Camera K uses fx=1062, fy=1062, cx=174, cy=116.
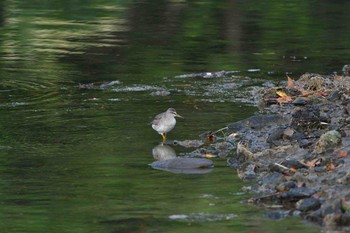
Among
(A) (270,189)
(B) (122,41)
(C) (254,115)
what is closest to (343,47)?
(B) (122,41)

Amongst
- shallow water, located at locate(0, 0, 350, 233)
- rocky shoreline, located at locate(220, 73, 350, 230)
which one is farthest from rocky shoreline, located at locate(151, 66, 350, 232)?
shallow water, located at locate(0, 0, 350, 233)

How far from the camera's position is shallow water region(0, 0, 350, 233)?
35.2ft

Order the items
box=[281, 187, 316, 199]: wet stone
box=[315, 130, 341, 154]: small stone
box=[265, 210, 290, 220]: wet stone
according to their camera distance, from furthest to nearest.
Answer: box=[315, 130, 341, 154]: small stone, box=[281, 187, 316, 199]: wet stone, box=[265, 210, 290, 220]: wet stone

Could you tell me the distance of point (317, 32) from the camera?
27219 millimetres

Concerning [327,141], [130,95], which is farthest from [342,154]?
[130,95]

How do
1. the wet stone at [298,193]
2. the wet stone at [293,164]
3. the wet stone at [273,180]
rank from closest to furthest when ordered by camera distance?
the wet stone at [298,193] → the wet stone at [273,180] → the wet stone at [293,164]

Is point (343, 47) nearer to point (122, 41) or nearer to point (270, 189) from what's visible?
point (122, 41)

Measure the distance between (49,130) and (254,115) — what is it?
303 centimetres

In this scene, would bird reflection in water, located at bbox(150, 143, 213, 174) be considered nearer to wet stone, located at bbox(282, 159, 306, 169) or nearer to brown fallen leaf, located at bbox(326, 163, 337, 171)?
wet stone, located at bbox(282, 159, 306, 169)

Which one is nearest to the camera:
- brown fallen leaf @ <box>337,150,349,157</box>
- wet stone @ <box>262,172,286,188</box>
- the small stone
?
wet stone @ <box>262,172,286,188</box>

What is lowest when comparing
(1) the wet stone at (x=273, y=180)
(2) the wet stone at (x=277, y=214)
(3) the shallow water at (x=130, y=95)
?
(3) the shallow water at (x=130, y=95)

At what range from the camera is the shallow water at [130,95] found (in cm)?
1073

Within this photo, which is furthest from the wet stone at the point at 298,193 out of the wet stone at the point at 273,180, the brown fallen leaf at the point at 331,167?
the brown fallen leaf at the point at 331,167

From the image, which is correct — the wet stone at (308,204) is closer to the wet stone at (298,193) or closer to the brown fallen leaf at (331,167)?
the wet stone at (298,193)
